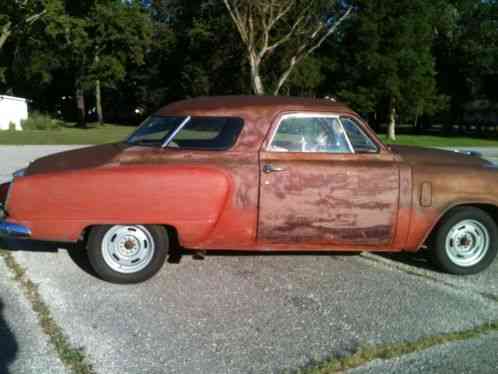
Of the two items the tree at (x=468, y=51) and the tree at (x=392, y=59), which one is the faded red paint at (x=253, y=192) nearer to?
the tree at (x=392, y=59)

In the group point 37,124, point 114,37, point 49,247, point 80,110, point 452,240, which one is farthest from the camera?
point 80,110

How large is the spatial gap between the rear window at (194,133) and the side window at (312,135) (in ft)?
1.42

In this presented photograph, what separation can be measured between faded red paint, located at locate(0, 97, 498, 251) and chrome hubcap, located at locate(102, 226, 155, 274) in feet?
0.73

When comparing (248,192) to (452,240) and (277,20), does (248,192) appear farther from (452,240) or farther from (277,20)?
(277,20)

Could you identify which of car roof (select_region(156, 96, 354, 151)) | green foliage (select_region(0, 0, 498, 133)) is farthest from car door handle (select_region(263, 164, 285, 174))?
green foliage (select_region(0, 0, 498, 133))

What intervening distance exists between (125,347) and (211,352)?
0.60 meters

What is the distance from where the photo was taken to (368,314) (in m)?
4.09

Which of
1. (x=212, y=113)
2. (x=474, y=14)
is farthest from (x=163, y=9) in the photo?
(x=212, y=113)

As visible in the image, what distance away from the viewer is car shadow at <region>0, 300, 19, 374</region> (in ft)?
10.5

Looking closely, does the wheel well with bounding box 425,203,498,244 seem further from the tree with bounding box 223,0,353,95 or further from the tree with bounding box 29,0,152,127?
the tree with bounding box 29,0,152,127

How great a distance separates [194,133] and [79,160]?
111 cm

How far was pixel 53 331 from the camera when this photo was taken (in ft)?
12.0

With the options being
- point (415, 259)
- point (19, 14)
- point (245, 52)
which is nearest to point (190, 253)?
point (415, 259)

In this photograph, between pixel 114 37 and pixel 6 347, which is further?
pixel 114 37
